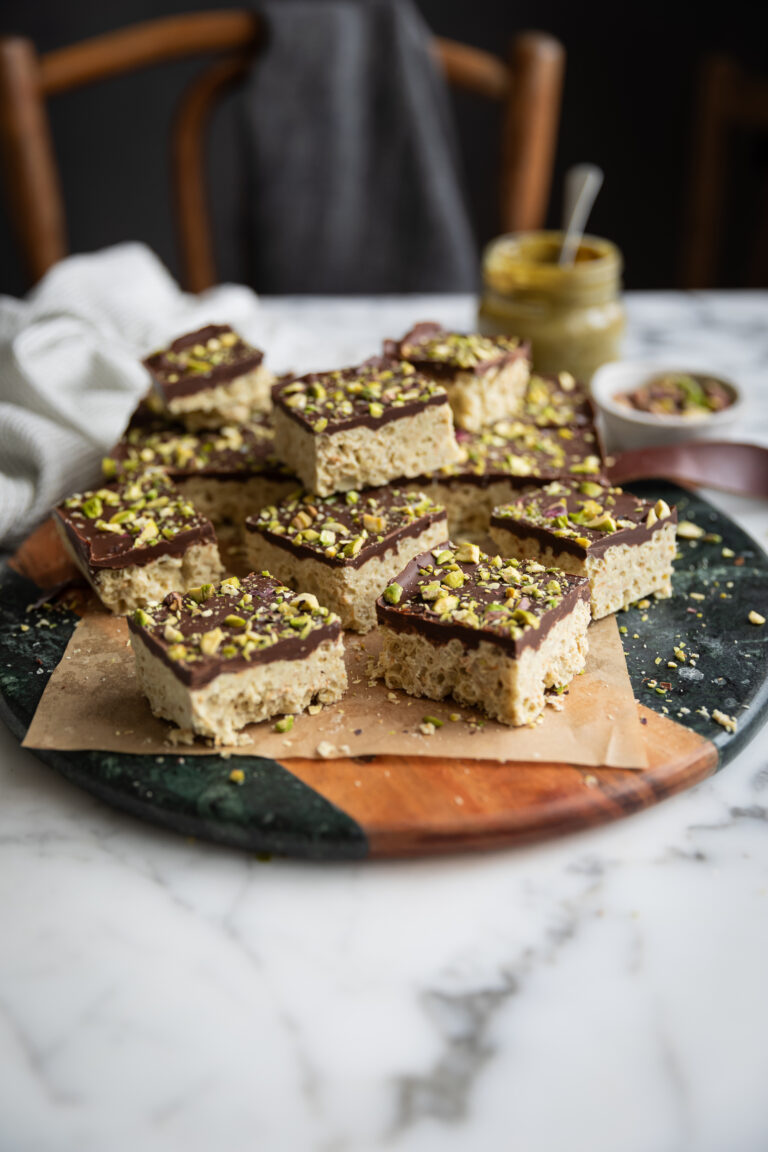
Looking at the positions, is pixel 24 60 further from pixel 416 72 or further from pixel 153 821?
pixel 153 821

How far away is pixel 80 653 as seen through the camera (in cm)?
228

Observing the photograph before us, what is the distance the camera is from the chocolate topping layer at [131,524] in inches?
93.5

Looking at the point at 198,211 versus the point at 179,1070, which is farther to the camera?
the point at 198,211

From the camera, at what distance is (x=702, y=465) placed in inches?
116

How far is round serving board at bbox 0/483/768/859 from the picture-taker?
1775 mm

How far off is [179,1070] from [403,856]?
50 cm

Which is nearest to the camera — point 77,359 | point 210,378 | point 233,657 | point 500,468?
point 233,657

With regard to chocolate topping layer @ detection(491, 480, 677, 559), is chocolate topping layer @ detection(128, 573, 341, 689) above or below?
above

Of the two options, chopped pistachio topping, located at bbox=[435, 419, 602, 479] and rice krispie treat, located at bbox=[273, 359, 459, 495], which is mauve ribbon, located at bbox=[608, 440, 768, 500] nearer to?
chopped pistachio topping, located at bbox=[435, 419, 602, 479]

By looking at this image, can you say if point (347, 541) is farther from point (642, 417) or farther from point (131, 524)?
point (642, 417)

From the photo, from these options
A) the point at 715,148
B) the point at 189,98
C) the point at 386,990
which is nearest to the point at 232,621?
the point at 386,990

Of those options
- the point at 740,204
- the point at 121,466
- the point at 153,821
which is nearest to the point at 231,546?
the point at 121,466

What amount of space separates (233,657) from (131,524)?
0.66 m

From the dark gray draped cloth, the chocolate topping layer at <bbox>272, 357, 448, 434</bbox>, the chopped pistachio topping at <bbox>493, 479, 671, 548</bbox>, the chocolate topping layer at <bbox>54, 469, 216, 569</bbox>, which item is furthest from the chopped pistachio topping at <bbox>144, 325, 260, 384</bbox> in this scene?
the dark gray draped cloth
